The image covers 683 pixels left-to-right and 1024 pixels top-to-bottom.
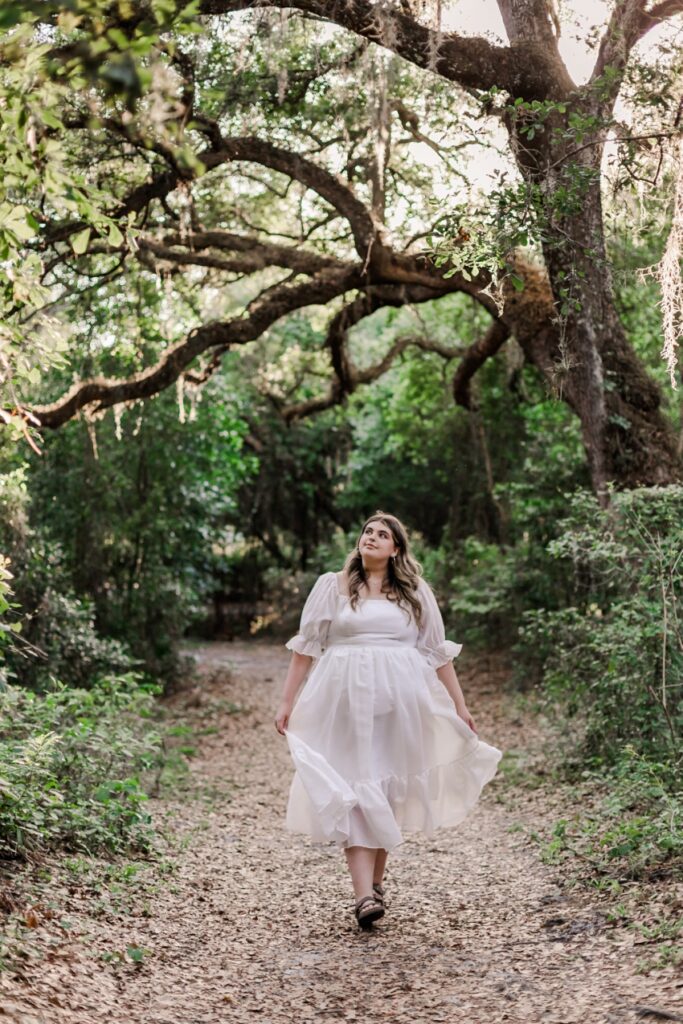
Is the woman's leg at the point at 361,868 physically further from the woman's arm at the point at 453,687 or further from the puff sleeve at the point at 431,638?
the puff sleeve at the point at 431,638

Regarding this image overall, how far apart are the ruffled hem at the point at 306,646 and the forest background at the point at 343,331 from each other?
1346 millimetres

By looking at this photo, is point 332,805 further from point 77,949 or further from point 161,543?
point 161,543

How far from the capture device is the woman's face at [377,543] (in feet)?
16.8

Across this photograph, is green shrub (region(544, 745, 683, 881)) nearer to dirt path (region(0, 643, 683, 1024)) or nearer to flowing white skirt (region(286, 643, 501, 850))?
dirt path (region(0, 643, 683, 1024))

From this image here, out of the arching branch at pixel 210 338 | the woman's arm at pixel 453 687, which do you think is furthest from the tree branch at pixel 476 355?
the woman's arm at pixel 453 687

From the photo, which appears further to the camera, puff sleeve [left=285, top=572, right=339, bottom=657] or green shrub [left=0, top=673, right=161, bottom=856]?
puff sleeve [left=285, top=572, right=339, bottom=657]

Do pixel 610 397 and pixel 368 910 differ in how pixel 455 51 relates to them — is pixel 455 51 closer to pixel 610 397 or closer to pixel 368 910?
pixel 610 397

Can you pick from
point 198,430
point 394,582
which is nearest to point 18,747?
point 394,582

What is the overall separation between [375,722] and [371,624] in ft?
1.56

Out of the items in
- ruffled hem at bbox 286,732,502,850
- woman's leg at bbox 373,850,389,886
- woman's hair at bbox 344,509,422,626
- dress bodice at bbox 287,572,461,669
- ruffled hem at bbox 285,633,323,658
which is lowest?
woman's leg at bbox 373,850,389,886

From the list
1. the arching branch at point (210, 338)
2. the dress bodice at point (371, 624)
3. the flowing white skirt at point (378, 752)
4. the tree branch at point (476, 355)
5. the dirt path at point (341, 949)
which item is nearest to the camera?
the dirt path at point (341, 949)

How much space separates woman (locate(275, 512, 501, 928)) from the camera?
471cm

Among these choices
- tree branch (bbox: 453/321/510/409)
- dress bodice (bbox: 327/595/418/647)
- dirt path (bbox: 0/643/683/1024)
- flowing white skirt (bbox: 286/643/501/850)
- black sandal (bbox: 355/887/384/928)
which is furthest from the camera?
tree branch (bbox: 453/321/510/409)

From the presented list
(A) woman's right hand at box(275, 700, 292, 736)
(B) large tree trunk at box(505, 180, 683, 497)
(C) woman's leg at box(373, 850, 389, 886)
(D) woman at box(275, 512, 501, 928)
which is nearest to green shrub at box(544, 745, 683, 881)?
(D) woman at box(275, 512, 501, 928)
